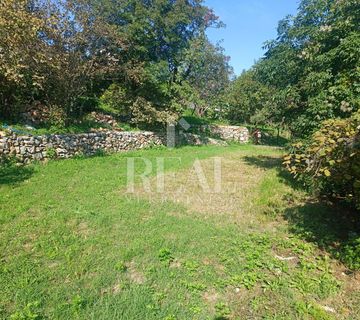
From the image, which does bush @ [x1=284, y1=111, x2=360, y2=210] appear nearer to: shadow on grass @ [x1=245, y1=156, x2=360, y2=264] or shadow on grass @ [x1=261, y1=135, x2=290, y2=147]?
shadow on grass @ [x1=245, y1=156, x2=360, y2=264]

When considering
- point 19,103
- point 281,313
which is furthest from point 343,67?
point 19,103

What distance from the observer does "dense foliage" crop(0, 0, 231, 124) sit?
9.16m

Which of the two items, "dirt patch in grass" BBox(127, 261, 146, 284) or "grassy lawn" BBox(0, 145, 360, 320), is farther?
"dirt patch in grass" BBox(127, 261, 146, 284)

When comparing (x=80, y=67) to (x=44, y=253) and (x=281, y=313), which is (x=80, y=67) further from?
(x=281, y=313)

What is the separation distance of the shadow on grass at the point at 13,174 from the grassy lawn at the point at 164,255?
0.32 ft

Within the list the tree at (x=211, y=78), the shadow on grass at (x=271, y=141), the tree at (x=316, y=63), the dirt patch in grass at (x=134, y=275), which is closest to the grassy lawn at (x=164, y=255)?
the dirt patch in grass at (x=134, y=275)

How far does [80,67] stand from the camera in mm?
10758

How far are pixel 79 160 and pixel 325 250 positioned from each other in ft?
25.7

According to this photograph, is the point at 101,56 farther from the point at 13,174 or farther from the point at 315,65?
the point at 315,65

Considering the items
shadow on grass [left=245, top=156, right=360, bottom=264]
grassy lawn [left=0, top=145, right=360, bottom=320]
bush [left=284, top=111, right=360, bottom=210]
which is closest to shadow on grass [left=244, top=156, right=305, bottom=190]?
grassy lawn [left=0, top=145, right=360, bottom=320]

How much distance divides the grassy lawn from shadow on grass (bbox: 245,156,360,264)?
37mm

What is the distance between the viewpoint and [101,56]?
11.8 m

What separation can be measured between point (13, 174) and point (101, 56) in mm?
6618

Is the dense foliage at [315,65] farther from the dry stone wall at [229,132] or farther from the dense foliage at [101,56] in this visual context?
the dry stone wall at [229,132]
